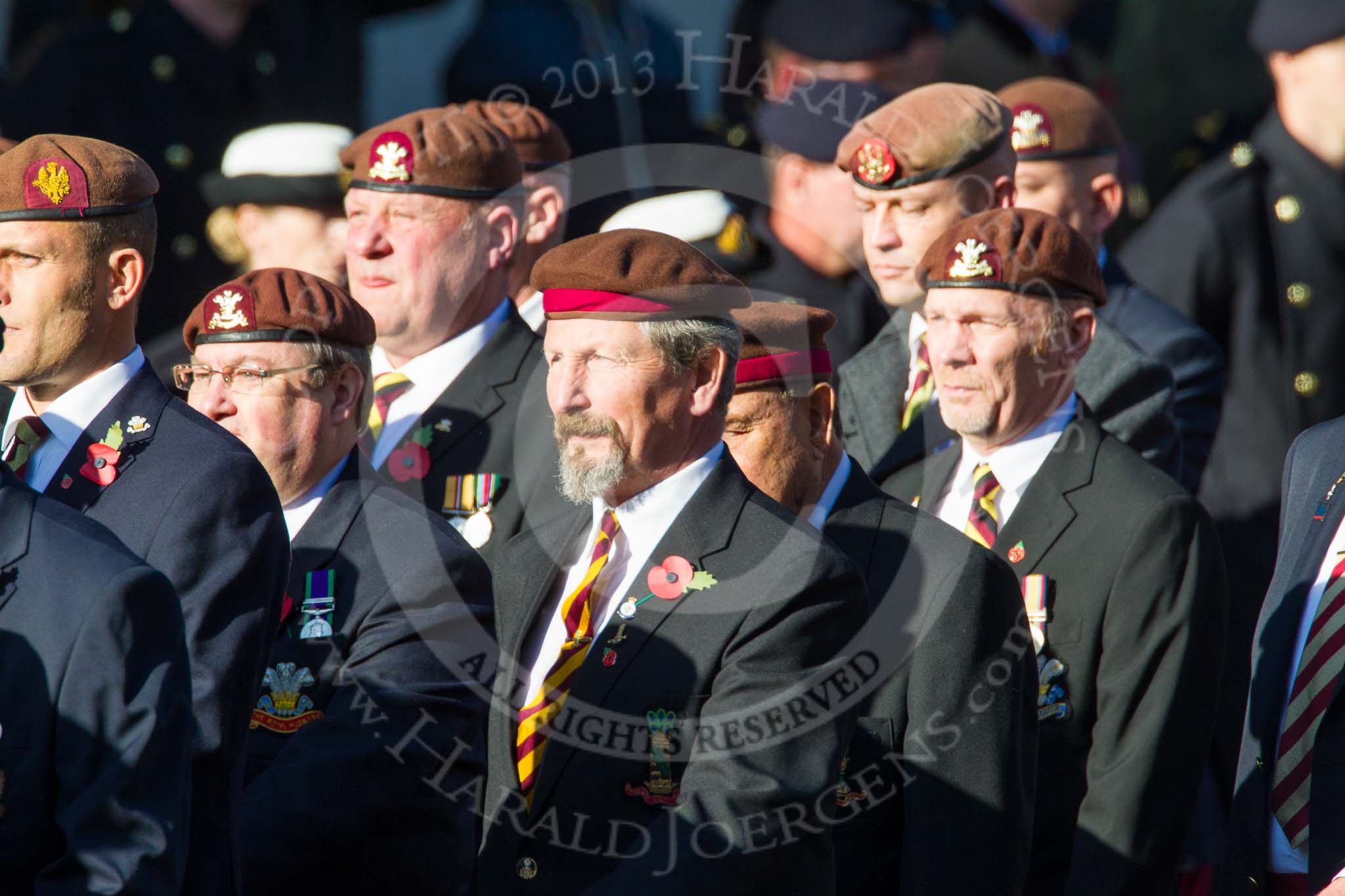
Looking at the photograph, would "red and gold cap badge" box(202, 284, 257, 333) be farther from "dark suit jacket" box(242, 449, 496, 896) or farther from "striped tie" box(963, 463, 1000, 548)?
"striped tie" box(963, 463, 1000, 548)

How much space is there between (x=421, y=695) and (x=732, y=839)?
0.85 m

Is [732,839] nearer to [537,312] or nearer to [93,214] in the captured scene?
[93,214]

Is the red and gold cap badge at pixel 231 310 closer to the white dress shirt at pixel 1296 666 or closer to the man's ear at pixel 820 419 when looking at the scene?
the man's ear at pixel 820 419

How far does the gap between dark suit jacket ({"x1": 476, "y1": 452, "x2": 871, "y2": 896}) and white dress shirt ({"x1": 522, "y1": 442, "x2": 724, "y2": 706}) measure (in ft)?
0.09

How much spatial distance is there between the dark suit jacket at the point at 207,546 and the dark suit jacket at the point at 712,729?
0.57 m

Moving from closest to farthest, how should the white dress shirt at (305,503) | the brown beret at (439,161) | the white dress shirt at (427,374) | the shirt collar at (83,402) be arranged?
the shirt collar at (83,402)
the white dress shirt at (305,503)
the white dress shirt at (427,374)
the brown beret at (439,161)

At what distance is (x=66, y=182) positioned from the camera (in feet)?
13.0

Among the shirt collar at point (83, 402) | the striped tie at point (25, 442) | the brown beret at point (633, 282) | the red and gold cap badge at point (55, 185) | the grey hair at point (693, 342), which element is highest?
the red and gold cap badge at point (55, 185)

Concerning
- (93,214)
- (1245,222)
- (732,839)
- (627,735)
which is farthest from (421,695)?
(1245,222)

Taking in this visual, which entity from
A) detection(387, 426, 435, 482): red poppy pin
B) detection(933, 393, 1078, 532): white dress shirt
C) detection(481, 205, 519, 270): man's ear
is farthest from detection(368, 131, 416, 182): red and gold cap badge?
detection(933, 393, 1078, 532): white dress shirt

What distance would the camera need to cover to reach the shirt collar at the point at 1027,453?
4.79 metres

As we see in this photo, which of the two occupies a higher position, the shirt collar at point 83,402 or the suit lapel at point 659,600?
the shirt collar at point 83,402

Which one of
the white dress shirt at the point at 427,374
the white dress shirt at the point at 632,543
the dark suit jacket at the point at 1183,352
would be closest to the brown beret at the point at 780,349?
the white dress shirt at the point at 632,543

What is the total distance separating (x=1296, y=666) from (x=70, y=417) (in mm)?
2446
